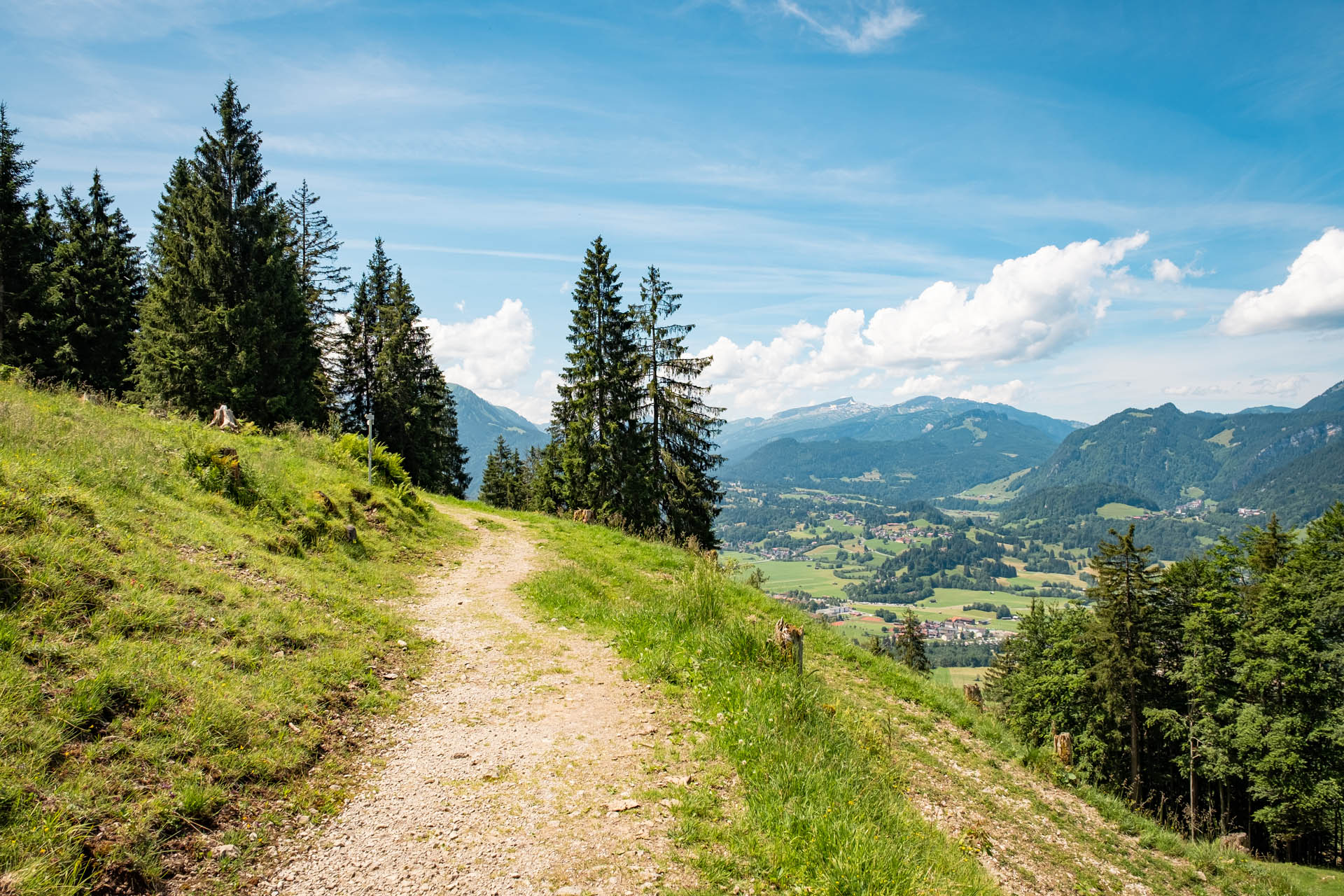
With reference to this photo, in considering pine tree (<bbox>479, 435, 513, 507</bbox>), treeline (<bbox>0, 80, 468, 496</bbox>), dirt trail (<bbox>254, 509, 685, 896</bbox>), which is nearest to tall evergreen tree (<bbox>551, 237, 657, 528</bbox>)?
treeline (<bbox>0, 80, 468, 496</bbox>)

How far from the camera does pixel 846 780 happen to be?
5.37 metres

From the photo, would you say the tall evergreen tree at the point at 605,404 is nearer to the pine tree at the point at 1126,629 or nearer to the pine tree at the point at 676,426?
the pine tree at the point at 676,426

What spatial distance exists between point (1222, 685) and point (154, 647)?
136 ft

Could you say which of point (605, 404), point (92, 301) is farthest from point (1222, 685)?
point (92, 301)

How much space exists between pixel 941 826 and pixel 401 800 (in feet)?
19.4

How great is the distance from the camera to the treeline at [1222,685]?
988 inches

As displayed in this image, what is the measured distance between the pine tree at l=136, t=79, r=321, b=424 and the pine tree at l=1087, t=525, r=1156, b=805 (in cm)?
3962

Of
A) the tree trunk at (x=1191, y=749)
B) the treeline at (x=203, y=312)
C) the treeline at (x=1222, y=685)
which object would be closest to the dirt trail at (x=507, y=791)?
the treeline at (x=203, y=312)

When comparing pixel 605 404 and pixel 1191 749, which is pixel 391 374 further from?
pixel 1191 749

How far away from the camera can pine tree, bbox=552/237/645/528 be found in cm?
2644

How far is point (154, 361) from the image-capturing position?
76.1 feet

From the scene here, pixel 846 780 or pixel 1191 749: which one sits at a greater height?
pixel 846 780

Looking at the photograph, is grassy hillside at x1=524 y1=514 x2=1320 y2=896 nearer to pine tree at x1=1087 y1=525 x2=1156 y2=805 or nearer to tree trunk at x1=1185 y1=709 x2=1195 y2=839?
pine tree at x1=1087 y1=525 x2=1156 y2=805

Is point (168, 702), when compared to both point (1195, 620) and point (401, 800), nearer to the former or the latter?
point (401, 800)
